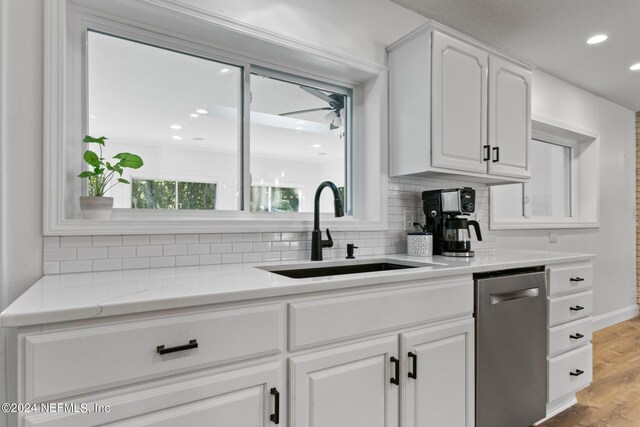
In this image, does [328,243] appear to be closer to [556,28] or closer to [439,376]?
[439,376]

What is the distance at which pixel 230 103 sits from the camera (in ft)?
6.45

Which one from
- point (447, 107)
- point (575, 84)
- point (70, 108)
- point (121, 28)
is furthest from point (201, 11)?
point (575, 84)

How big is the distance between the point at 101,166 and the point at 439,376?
5.76 ft

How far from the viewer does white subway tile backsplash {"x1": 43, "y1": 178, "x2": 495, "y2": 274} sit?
1.42 m

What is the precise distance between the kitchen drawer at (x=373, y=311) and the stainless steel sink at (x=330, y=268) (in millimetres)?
227

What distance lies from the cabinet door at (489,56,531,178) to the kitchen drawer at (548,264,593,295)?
0.67 m

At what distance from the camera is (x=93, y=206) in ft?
4.82

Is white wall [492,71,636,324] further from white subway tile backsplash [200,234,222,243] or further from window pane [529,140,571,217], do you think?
white subway tile backsplash [200,234,222,243]

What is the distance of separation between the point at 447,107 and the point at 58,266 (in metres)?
2.04

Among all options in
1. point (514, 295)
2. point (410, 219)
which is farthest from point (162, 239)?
point (514, 295)

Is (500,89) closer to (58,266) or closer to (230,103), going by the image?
(230,103)

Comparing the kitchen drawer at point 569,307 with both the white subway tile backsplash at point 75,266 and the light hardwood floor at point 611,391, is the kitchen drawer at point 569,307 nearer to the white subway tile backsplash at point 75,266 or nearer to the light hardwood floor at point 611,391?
the light hardwood floor at point 611,391

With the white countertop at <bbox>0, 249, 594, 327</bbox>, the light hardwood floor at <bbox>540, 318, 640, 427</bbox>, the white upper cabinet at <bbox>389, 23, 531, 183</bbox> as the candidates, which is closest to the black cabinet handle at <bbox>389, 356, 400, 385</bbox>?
the white countertop at <bbox>0, 249, 594, 327</bbox>

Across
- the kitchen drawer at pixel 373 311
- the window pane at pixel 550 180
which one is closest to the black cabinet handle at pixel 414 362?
the kitchen drawer at pixel 373 311
